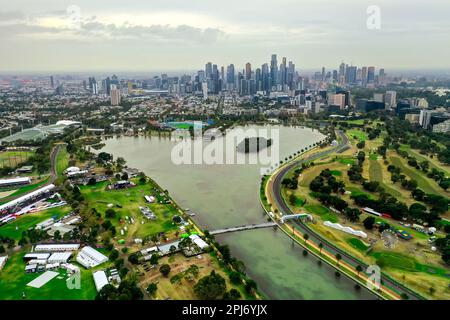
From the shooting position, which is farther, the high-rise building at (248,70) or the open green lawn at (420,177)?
the high-rise building at (248,70)

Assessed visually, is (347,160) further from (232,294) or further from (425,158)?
(232,294)

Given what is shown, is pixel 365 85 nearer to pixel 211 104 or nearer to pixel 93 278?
pixel 211 104

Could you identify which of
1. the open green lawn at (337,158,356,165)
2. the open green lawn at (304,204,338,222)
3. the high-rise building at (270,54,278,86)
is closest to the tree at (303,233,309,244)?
the open green lawn at (304,204,338,222)

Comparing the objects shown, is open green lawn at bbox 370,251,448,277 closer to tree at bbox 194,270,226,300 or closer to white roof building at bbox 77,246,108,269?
tree at bbox 194,270,226,300

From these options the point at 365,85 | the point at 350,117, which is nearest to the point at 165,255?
the point at 350,117

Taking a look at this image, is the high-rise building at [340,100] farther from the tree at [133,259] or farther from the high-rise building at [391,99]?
the tree at [133,259]

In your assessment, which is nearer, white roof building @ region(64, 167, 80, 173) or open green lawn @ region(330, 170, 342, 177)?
open green lawn @ region(330, 170, 342, 177)

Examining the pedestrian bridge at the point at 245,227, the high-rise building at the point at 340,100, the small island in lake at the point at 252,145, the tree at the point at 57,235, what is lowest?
the pedestrian bridge at the point at 245,227

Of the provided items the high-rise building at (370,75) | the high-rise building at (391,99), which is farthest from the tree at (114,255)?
the high-rise building at (370,75)
